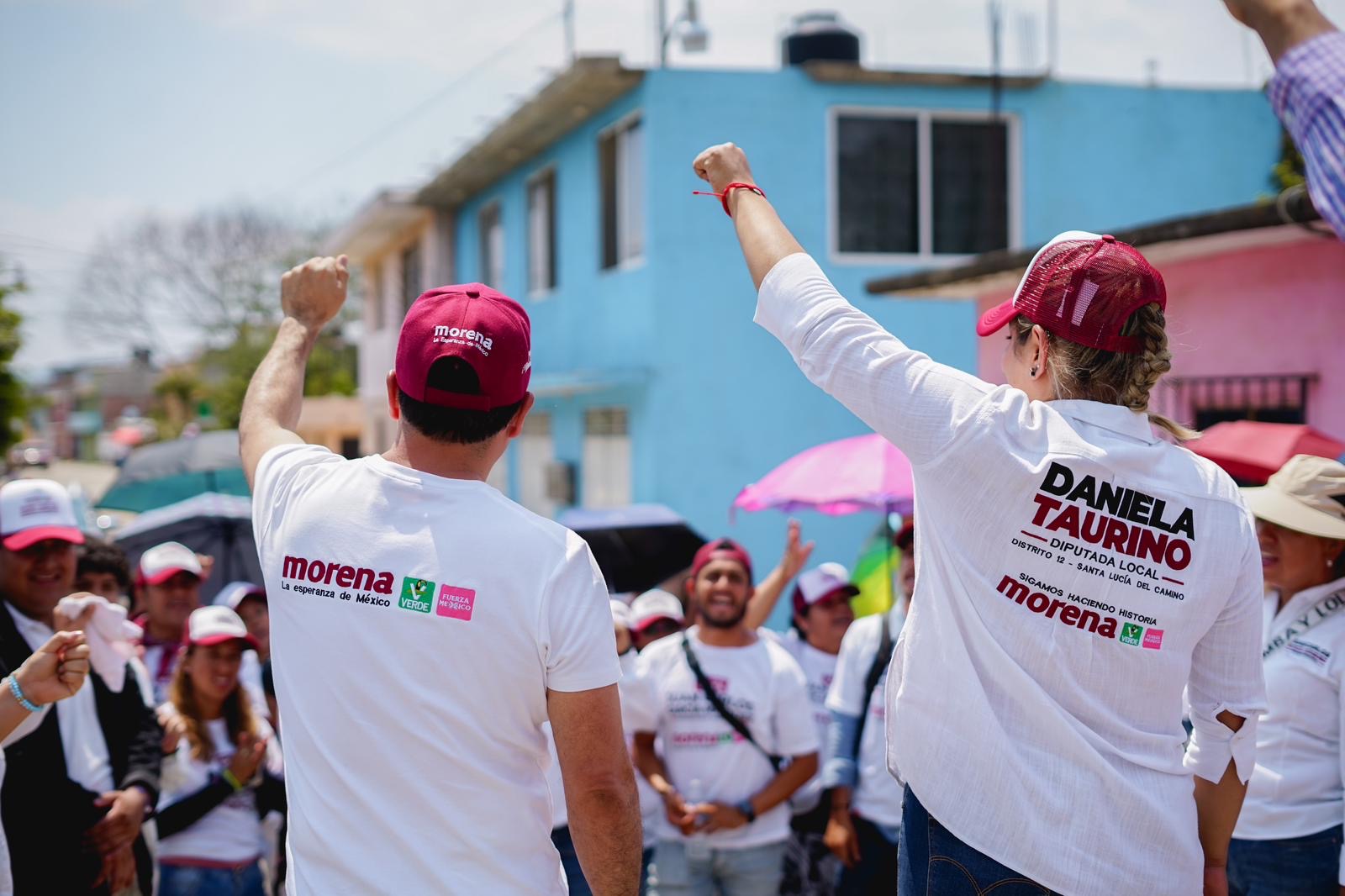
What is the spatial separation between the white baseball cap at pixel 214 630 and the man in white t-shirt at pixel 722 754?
174 centimetres

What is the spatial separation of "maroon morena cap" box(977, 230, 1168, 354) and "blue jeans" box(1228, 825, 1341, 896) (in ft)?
6.55

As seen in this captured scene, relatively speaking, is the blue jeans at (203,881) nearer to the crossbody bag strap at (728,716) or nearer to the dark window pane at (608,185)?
the crossbody bag strap at (728,716)

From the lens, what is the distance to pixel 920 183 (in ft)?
45.2

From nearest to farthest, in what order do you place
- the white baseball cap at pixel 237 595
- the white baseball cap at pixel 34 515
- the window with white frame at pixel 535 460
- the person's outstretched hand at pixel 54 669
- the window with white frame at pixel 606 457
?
the person's outstretched hand at pixel 54 669 < the white baseball cap at pixel 34 515 < the white baseball cap at pixel 237 595 < the window with white frame at pixel 606 457 < the window with white frame at pixel 535 460

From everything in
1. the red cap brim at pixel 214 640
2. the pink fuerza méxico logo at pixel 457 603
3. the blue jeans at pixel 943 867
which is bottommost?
the red cap brim at pixel 214 640

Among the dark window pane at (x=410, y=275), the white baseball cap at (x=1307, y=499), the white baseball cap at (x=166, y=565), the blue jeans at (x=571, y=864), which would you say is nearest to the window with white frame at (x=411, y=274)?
the dark window pane at (x=410, y=275)

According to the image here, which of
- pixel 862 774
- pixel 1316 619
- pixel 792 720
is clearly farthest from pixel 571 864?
pixel 1316 619

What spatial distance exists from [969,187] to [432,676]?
42.4 feet

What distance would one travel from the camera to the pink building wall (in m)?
7.96

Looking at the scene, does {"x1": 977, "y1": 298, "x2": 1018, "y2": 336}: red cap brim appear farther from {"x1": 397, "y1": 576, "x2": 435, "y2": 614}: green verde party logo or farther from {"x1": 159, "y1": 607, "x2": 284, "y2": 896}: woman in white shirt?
{"x1": 159, "y1": 607, "x2": 284, "y2": 896}: woman in white shirt

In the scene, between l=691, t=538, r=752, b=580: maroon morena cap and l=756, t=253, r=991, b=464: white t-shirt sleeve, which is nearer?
l=756, t=253, r=991, b=464: white t-shirt sleeve

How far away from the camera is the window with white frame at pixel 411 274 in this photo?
21688 mm

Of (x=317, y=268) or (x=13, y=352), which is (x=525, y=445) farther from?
(x=317, y=268)

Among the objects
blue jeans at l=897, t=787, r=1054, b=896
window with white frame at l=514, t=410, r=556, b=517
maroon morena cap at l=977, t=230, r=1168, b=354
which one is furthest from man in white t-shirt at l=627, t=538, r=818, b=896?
window with white frame at l=514, t=410, r=556, b=517
